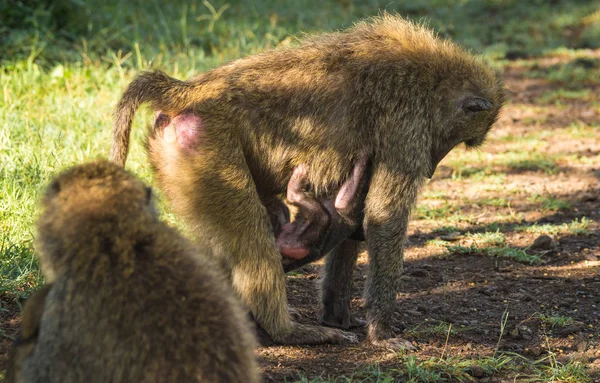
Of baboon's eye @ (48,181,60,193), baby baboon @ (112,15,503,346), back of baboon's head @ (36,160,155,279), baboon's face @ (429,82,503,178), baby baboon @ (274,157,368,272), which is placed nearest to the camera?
back of baboon's head @ (36,160,155,279)

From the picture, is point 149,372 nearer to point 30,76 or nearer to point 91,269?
point 91,269

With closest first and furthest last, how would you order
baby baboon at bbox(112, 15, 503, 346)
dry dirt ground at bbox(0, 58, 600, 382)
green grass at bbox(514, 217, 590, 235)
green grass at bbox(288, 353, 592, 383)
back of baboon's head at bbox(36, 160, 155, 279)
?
back of baboon's head at bbox(36, 160, 155, 279) → green grass at bbox(288, 353, 592, 383) → baby baboon at bbox(112, 15, 503, 346) → dry dirt ground at bbox(0, 58, 600, 382) → green grass at bbox(514, 217, 590, 235)

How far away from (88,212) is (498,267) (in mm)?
3356

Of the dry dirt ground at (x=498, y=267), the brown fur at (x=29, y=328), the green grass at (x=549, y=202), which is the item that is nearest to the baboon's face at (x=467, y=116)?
the dry dirt ground at (x=498, y=267)

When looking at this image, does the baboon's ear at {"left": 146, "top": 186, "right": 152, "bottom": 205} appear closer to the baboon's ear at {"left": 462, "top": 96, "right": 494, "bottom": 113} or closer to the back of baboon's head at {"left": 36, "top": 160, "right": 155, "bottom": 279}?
the back of baboon's head at {"left": 36, "top": 160, "right": 155, "bottom": 279}

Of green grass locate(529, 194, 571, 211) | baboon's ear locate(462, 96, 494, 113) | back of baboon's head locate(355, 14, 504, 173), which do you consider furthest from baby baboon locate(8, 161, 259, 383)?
green grass locate(529, 194, 571, 211)

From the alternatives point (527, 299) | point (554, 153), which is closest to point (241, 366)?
point (527, 299)

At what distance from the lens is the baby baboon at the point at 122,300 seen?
2.62 metres

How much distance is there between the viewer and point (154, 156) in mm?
4227

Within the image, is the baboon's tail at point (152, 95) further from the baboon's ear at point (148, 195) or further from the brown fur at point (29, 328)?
the brown fur at point (29, 328)

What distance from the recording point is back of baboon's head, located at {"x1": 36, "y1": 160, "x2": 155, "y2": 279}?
9.23 feet

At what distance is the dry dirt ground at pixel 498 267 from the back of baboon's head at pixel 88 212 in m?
1.04

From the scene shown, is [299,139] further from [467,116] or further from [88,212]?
[88,212]

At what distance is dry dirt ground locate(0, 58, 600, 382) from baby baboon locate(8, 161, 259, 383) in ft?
3.36
